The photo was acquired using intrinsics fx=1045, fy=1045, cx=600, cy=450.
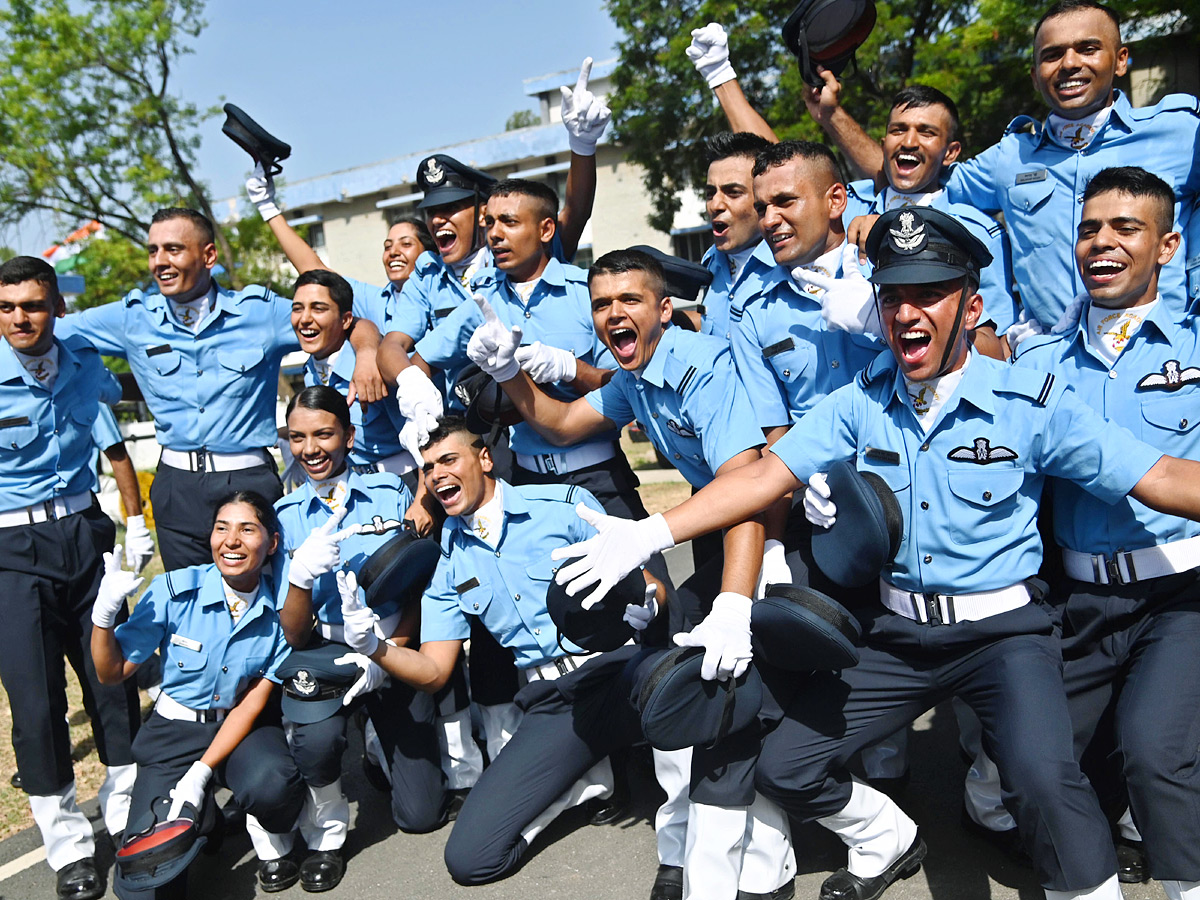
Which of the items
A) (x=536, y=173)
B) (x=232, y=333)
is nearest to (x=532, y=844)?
(x=232, y=333)

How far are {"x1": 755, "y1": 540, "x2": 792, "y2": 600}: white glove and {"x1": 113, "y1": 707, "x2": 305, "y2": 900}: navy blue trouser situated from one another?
183cm

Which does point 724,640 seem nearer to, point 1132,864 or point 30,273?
point 1132,864

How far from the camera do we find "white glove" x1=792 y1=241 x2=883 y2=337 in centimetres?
331

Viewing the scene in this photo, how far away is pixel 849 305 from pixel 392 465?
2430mm

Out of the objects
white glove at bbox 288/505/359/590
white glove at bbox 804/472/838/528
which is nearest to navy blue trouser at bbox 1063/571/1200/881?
white glove at bbox 804/472/838/528

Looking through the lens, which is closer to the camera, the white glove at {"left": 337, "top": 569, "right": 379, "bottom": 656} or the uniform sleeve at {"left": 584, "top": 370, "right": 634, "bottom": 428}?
the white glove at {"left": 337, "top": 569, "right": 379, "bottom": 656}

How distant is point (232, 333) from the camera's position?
4.80 metres

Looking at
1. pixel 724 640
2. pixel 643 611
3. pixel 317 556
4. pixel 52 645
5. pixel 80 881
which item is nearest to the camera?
pixel 724 640

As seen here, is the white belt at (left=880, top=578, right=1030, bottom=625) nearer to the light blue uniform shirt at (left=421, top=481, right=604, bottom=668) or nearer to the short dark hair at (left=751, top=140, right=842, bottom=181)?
the light blue uniform shirt at (left=421, top=481, right=604, bottom=668)

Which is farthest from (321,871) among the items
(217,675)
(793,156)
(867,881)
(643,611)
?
(793,156)

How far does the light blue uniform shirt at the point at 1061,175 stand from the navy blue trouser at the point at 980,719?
143 cm

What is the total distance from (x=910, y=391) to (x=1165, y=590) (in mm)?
928

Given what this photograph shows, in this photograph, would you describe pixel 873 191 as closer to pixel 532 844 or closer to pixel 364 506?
pixel 364 506

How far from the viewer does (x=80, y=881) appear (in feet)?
12.7
